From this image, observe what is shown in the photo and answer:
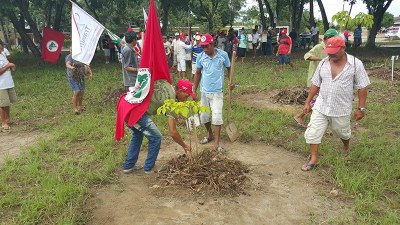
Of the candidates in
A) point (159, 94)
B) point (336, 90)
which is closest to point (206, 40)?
point (159, 94)

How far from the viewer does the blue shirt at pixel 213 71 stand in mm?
4887

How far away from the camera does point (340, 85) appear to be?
4.03 m

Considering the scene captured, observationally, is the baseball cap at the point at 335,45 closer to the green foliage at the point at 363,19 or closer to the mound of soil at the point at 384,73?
the green foliage at the point at 363,19

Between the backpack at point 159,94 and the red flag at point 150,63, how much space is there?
0.25 feet

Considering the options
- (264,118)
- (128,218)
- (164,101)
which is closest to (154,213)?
(128,218)

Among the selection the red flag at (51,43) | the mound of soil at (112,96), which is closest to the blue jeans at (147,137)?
the mound of soil at (112,96)

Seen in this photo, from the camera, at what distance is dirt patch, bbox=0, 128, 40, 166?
5.22m

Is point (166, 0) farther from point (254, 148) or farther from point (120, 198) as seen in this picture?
point (120, 198)

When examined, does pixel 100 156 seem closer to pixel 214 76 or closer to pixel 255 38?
pixel 214 76

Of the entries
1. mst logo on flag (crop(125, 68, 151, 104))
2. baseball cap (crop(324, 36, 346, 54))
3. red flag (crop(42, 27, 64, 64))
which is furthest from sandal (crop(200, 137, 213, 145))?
red flag (crop(42, 27, 64, 64))

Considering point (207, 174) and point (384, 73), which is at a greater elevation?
point (384, 73)

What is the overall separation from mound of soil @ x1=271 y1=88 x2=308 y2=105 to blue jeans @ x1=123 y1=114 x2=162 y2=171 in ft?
14.3

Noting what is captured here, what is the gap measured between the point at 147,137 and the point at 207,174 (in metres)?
0.80

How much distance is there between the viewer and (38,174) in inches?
169
